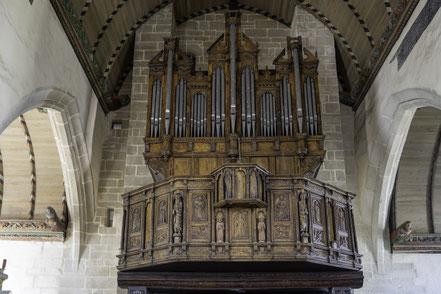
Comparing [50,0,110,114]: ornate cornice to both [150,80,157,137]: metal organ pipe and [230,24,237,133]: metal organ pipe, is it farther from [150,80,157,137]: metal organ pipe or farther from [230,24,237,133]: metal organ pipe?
[230,24,237,133]: metal organ pipe

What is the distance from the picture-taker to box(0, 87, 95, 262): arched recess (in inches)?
429

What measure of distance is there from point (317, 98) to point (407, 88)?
249cm

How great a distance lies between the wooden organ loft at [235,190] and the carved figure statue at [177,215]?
0.02 meters

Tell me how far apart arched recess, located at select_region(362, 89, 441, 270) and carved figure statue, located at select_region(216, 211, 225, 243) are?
13.4ft

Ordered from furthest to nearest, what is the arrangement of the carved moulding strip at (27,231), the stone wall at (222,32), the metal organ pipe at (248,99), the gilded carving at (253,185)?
the stone wall at (222,32), the carved moulding strip at (27,231), the metal organ pipe at (248,99), the gilded carving at (253,185)

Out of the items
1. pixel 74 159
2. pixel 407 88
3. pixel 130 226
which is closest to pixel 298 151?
pixel 407 88

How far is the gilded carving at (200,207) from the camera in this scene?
9.64 metres

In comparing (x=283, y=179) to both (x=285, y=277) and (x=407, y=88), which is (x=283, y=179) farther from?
(x=407, y=88)

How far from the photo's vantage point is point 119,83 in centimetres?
1440

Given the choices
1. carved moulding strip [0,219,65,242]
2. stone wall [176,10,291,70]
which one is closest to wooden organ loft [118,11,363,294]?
stone wall [176,10,291,70]

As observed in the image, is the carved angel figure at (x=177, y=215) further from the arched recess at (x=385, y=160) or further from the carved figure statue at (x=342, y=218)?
the arched recess at (x=385, y=160)

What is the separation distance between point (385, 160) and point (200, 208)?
4.63 metres

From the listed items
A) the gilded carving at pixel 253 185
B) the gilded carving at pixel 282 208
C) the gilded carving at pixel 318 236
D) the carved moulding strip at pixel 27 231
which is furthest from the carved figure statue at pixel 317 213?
the carved moulding strip at pixel 27 231

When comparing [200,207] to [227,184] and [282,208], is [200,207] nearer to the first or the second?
[227,184]
